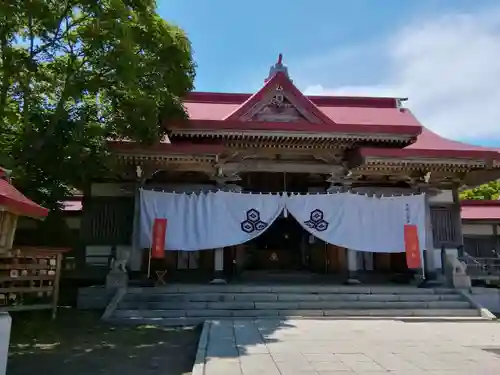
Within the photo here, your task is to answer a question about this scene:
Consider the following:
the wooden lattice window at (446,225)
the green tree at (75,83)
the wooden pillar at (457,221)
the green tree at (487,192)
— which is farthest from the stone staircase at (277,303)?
the green tree at (487,192)

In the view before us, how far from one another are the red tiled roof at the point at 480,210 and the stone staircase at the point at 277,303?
5545mm

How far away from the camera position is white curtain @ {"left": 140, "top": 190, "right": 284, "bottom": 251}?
11180mm

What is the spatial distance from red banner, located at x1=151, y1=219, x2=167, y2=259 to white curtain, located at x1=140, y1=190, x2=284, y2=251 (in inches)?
8.7

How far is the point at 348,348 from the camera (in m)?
6.36

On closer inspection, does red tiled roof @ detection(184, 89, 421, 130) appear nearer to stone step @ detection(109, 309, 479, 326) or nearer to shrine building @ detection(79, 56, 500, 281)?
shrine building @ detection(79, 56, 500, 281)

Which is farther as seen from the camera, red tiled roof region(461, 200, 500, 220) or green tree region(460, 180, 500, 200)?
green tree region(460, 180, 500, 200)

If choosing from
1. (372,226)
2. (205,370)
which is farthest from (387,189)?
(205,370)

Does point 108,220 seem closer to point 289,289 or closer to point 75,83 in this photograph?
point 75,83

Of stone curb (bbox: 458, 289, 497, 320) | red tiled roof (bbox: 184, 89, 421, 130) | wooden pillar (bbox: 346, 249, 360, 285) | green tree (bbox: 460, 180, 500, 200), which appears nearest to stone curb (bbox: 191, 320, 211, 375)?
wooden pillar (bbox: 346, 249, 360, 285)

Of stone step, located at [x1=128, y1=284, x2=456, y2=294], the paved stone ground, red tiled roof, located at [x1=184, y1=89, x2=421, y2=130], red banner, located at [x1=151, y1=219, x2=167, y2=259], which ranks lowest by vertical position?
the paved stone ground

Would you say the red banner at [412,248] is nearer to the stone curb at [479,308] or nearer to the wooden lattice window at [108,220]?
the stone curb at [479,308]

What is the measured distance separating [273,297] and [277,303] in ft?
0.79

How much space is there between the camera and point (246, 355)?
5863mm

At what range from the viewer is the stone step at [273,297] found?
9938 mm
